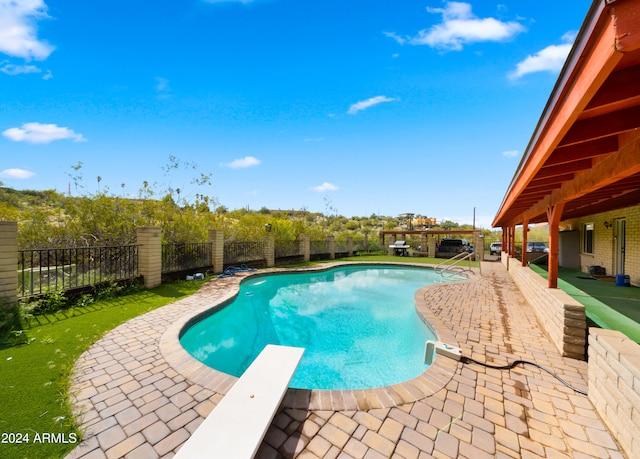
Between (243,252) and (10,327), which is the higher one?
(243,252)

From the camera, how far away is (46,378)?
2.99 meters

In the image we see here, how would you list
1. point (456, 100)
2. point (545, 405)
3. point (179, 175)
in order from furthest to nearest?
point (179, 175) → point (456, 100) → point (545, 405)

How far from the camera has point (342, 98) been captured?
12.7 meters

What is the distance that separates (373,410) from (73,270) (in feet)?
24.3

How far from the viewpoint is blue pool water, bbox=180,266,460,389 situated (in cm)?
438

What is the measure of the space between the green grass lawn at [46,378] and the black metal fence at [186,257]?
3200mm

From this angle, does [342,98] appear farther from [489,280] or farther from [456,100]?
[489,280]

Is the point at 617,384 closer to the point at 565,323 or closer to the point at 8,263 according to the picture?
the point at 565,323

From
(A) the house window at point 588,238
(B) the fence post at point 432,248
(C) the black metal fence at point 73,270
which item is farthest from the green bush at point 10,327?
(B) the fence post at point 432,248

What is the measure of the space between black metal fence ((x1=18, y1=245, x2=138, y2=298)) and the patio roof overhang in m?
8.11

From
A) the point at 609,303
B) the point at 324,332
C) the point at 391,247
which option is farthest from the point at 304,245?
the point at 609,303

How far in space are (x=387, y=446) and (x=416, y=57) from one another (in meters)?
10.5

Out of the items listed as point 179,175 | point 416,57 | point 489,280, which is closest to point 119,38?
point 179,175

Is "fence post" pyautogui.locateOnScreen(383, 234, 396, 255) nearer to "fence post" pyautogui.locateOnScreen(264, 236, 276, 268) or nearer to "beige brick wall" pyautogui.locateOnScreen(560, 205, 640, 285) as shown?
"fence post" pyautogui.locateOnScreen(264, 236, 276, 268)
